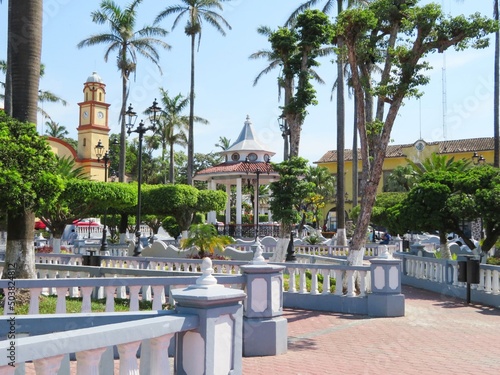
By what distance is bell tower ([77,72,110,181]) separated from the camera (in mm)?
51875

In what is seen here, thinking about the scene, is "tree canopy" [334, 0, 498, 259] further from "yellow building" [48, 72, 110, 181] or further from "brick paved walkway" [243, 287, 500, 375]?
"yellow building" [48, 72, 110, 181]

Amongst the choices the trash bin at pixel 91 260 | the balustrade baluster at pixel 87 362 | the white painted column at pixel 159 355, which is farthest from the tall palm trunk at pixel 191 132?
the balustrade baluster at pixel 87 362

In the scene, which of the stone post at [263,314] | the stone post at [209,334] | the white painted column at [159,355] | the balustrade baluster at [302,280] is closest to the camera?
the white painted column at [159,355]

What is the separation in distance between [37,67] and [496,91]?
28.2 m

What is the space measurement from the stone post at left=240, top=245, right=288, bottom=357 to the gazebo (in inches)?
1042

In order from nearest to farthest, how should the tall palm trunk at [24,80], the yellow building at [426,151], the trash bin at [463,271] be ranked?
the tall palm trunk at [24,80], the trash bin at [463,271], the yellow building at [426,151]

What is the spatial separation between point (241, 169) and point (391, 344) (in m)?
28.7

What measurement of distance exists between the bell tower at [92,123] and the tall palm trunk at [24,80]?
42.0 m

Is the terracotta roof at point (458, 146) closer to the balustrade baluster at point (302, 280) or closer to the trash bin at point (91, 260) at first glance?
the balustrade baluster at point (302, 280)

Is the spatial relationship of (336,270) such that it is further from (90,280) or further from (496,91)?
(496,91)

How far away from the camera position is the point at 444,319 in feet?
36.9

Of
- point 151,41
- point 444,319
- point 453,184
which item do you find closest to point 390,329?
point 444,319

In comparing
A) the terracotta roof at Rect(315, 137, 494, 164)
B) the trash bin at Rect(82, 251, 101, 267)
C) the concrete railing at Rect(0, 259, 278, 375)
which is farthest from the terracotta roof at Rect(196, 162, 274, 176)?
the concrete railing at Rect(0, 259, 278, 375)

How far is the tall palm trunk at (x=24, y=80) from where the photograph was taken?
1035cm
